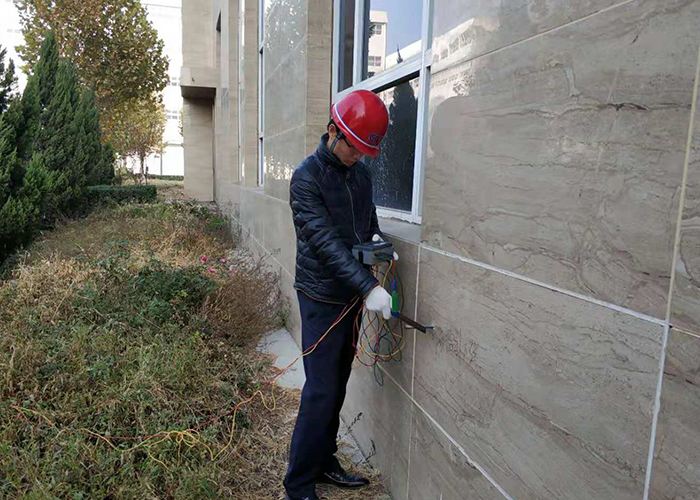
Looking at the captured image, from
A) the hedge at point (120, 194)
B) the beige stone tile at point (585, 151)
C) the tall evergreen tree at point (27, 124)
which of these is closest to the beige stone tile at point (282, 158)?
the beige stone tile at point (585, 151)

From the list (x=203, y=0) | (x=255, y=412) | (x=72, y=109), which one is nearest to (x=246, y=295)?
(x=255, y=412)

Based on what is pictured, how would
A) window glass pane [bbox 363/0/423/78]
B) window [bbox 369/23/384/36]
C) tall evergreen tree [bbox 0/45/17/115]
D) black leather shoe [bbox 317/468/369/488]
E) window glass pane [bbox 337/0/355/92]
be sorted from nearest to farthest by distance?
black leather shoe [bbox 317/468/369/488] < window glass pane [bbox 363/0/423/78] < window [bbox 369/23/384/36] < window glass pane [bbox 337/0/355/92] < tall evergreen tree [bbox 0/45/17/115]

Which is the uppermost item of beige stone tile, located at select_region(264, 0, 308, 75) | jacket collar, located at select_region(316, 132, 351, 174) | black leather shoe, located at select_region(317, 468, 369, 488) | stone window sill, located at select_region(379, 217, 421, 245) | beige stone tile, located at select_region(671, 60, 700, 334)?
beige stone tile, located at select_region(264, 0, 308, 75)

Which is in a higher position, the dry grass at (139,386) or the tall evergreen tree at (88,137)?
the tall evergreen tree at (88,137)

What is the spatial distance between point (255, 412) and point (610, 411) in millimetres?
2635

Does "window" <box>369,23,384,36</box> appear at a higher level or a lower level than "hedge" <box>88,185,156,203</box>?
higher

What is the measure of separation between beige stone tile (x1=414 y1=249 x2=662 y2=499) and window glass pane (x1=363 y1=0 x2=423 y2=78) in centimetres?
162

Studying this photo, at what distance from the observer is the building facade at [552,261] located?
1.18m

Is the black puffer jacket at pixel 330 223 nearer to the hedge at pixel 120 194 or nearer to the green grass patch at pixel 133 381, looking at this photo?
the green grass patch at pixel 133 381

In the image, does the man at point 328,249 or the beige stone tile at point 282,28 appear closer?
the man at point 328,249

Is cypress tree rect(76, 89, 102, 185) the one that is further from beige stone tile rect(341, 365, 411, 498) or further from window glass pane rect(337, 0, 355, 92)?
beige stone tile rect(341, 365, 411, 498)

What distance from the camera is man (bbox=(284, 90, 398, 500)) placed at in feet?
7.89

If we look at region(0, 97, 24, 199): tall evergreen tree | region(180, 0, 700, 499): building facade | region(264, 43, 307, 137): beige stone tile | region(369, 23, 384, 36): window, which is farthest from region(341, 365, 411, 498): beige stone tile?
region(0, 97, 24, 199): tall evergreen tree

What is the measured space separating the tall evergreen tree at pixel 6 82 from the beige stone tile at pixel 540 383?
847 cm
